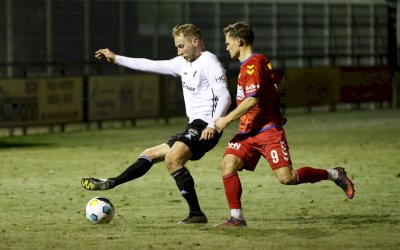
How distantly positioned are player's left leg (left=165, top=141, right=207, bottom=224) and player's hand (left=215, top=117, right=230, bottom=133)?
600 mm

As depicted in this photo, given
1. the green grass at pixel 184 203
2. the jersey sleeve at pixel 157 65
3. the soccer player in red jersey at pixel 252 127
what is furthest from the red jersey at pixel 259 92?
the green grass at pixel 184 203

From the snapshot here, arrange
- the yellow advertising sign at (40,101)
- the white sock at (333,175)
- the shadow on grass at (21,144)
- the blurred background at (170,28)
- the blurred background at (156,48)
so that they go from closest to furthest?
the white sock at (333,175) < the shadow on grass at (21,144) < the yellow advertising sign at (40,101) < the blurred background at (156,48) < the blurred background at (170,28)

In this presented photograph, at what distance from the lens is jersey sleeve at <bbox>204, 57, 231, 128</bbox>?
11234mm

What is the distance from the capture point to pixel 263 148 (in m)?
11.3

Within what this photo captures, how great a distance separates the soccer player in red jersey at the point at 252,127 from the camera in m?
11.1

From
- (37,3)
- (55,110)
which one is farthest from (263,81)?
(37,3)

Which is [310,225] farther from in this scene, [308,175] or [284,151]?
[284,151]

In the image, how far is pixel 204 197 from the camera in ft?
46.9

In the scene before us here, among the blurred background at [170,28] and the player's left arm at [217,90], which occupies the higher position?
the blurred background at [170,28]

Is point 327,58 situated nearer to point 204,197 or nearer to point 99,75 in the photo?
point 99,75

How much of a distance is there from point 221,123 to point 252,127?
0.54 meters

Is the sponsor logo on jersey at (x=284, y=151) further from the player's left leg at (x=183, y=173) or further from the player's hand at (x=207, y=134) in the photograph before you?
the player's left leg at (x=183, y=173)

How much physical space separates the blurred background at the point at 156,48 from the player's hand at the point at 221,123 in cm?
1394

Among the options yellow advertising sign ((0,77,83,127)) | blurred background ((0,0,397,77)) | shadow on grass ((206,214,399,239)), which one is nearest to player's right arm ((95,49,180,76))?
shadow on grass ((206,214,399,239))
